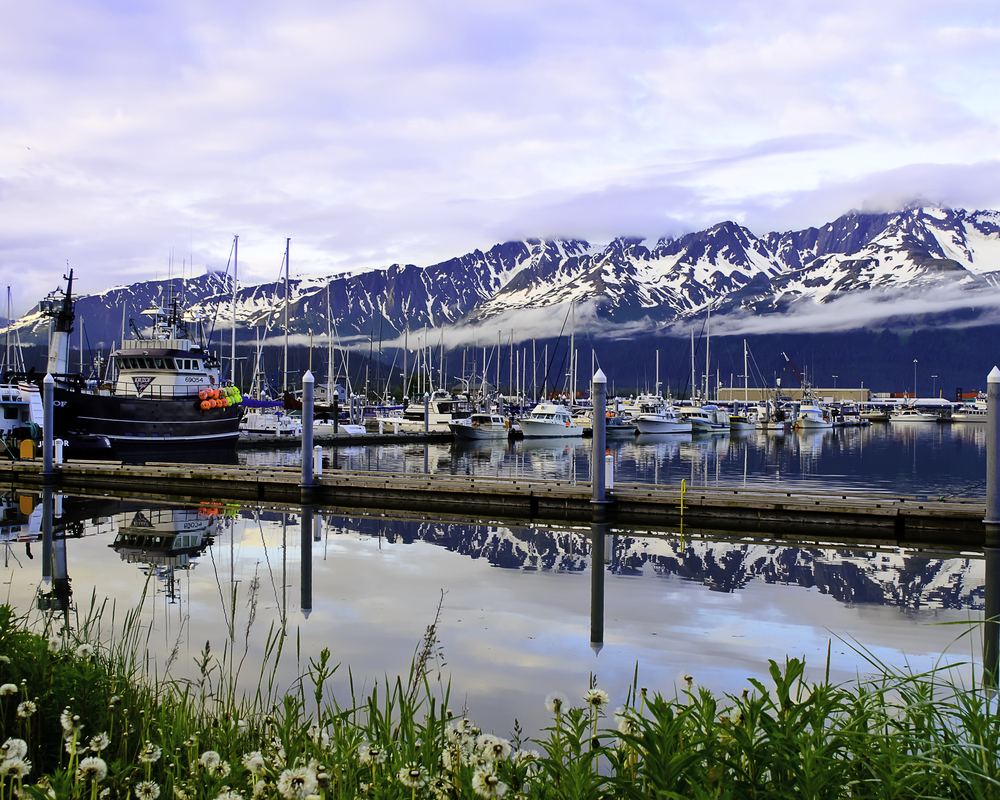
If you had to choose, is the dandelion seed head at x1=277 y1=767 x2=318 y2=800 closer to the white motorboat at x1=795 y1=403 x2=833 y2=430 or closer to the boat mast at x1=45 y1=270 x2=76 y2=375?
the boat mast at x1=45 y1=270 x2=76 y2=375

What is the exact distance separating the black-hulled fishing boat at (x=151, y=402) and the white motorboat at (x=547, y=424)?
29858mm

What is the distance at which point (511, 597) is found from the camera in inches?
462

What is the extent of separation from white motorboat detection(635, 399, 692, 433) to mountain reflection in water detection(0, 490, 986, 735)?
64887 mm

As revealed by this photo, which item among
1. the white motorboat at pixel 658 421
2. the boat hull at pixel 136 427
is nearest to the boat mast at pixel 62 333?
the boat hull at pixel 136 427

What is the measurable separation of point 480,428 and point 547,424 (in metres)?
7.65

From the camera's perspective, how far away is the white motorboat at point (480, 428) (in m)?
66.3

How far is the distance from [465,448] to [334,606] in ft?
158

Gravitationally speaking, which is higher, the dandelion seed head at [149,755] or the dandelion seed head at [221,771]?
the dandelion seed head at [149,755]

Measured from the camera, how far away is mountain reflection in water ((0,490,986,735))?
27.2ft

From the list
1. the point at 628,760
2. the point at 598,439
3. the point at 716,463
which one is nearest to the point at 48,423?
the point at 598,439

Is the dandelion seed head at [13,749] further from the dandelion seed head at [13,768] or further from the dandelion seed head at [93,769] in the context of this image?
the dandelion seed head at [93,769]

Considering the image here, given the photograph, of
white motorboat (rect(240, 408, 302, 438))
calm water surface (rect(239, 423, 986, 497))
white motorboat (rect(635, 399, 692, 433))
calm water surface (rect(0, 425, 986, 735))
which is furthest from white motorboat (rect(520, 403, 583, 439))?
calm water surface (rect(0, 425, 986, 735))

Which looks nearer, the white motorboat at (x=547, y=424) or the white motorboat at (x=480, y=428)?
the white motorboat at (x=480, y=428)

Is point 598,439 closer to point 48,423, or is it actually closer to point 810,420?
point 48,423
